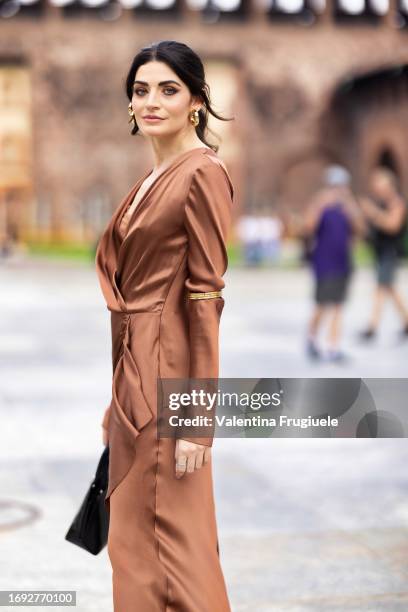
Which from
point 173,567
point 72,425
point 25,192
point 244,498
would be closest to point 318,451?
point 244,498

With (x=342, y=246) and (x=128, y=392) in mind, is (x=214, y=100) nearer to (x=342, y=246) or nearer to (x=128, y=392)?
(x=342, y=246)

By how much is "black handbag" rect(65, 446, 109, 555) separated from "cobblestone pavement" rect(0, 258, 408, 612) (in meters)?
0.74

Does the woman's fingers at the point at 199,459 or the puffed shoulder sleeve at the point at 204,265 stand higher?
the puffed shoulder sleeve at the point at 204,265

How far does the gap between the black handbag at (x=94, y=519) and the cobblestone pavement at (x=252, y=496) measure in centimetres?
74

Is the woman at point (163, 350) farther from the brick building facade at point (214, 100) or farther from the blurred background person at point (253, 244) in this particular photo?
the brick building facade at point (214, 100)

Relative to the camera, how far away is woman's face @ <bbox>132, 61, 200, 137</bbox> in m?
2.70

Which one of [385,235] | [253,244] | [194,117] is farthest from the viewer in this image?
[253,244]

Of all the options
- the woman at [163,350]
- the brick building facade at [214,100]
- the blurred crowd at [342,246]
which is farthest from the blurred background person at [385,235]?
the brick building facade at [214,100]

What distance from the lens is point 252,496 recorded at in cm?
509

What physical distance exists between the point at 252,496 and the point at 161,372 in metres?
2.53

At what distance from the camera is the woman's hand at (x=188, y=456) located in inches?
104

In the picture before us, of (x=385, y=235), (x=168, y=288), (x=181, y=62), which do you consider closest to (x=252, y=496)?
(x=168, y=288)

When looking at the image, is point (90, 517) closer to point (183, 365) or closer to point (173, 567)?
point (173, 567)

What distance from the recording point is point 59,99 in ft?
120
